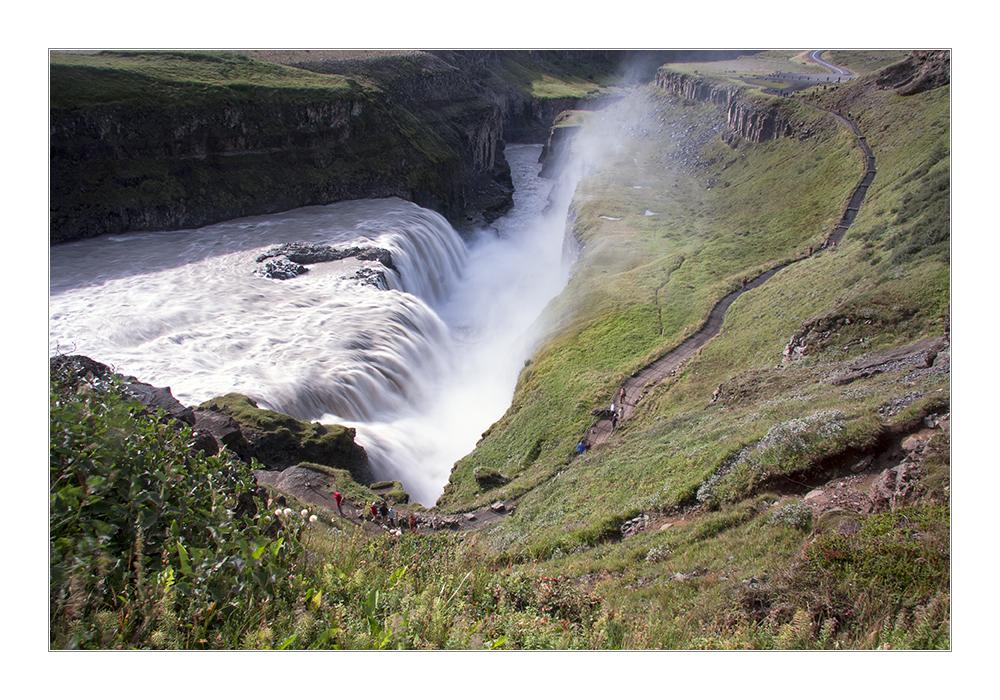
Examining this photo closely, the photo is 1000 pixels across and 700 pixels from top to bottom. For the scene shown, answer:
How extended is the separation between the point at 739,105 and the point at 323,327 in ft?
194

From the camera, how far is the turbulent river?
29359 millimetres

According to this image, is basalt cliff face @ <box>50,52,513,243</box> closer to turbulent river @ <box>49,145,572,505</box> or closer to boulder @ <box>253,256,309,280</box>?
turbulent river @ <box>49,145,572,505</box>

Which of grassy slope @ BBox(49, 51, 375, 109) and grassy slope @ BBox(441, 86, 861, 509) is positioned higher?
grassy slope @ BBox(49, 51, 375, 109)

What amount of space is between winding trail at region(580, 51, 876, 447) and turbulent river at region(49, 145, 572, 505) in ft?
29.2

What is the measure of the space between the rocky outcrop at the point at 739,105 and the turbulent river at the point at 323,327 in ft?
91.6

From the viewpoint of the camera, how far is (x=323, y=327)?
36.9 meters

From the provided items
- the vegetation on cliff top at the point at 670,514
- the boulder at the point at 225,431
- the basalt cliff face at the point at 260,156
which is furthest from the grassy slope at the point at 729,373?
the basalt cliff face at the point at 260,156

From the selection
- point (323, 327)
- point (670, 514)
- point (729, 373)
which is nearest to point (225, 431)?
point (670, 514)

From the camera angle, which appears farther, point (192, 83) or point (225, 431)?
point (192, 83)

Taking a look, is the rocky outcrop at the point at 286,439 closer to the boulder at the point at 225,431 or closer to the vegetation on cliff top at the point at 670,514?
the boulder at the point at 225,431

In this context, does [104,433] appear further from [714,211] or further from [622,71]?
[622,71]

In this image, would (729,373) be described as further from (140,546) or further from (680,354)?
(140,546)

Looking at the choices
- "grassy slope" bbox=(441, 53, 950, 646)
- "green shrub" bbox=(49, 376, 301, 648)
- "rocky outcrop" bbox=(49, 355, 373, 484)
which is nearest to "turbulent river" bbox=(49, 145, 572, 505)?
"rocky outcrop" bbox=(49, 355, 373, 484)

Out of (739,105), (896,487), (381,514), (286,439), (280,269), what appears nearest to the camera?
(896,487)
